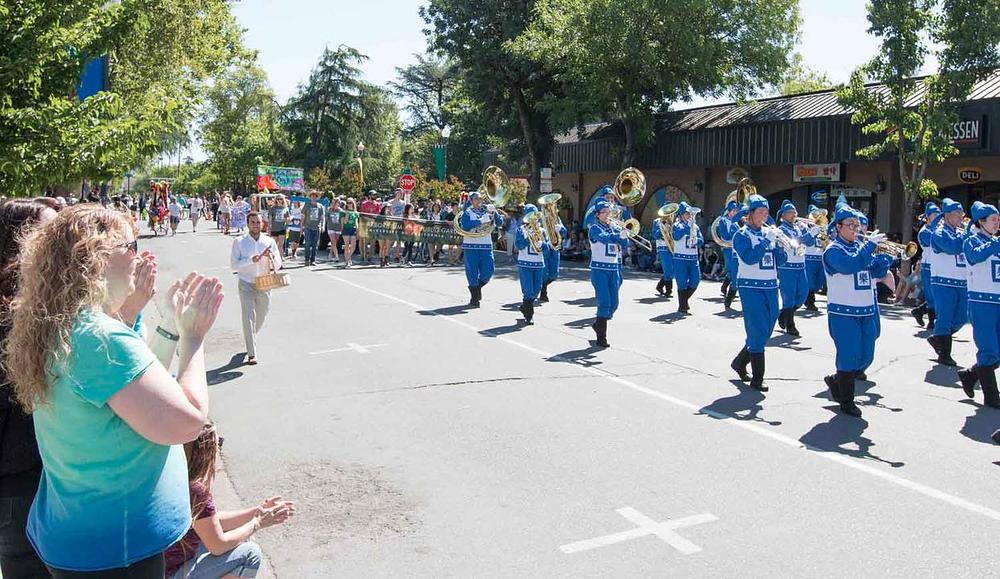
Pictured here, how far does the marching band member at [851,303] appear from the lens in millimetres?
7980

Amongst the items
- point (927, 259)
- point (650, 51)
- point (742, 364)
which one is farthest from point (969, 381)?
point (650, 51)

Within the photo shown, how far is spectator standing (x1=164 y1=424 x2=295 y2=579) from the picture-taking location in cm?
315

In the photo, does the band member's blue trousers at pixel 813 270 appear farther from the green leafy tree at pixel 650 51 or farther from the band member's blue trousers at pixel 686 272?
the green leafy tree at pixel 650 51

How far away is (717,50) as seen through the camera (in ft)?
85.7

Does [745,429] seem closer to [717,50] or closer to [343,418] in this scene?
[343,418]

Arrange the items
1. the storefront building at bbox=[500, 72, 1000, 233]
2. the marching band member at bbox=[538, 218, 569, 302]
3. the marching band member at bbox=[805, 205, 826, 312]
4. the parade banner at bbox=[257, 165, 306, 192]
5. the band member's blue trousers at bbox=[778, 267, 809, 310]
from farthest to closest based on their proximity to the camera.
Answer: the parade banner at bbox=[257, 165, 306, 192] → the storefront building at bbox=[500, 72, 1000, 233] → the marching band member at bbox=[538, 218, 569, 302] → the marching band member at bbox=[805, 205, 826, 312] → the band member's blue trousers at bbox=[778, 267, 809, 310]

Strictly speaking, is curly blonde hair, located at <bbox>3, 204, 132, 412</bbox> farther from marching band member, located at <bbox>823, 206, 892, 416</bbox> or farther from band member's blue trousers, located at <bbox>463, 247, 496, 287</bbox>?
band member's blue trousers, located at <bbox>463, 247, 496, 287</bbox>

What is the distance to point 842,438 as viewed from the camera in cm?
721

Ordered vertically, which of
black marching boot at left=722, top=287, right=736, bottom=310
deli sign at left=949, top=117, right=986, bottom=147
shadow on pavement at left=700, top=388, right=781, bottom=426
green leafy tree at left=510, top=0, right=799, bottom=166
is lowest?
shadow on pavement at left=700, top=388, right=781, bottom=426

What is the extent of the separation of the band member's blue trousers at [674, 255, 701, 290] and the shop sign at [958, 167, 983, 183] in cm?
992

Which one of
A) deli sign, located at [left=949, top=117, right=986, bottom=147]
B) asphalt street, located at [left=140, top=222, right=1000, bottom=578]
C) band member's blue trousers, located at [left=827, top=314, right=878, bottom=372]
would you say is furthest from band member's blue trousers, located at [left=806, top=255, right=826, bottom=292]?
deli sign, located at [left=949, top=117, right=986, bottom=147]

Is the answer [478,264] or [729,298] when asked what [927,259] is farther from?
[478,264]

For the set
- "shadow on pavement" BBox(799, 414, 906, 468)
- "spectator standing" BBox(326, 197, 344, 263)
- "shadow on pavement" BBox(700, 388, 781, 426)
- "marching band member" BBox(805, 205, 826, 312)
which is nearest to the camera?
"shadow on pavement" BBox(799, 414, 906, 468)

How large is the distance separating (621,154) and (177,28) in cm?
1424
